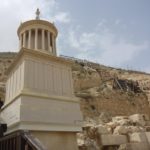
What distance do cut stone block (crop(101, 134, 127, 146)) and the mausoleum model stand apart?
429cm

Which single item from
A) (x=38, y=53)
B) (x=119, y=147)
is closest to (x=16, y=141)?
(x=38, y=53)

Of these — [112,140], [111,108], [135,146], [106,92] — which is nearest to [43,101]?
[112,140]

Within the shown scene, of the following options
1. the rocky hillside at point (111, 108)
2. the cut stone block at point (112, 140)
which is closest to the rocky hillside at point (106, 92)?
the rocky hillside at point (111, 108)

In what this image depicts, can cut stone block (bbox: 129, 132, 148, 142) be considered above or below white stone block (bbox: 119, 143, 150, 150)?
above

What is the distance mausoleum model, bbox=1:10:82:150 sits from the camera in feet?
25.2

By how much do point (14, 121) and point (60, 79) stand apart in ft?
8.25

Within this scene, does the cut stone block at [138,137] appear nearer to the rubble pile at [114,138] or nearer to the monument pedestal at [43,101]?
the rubble pile at [114,138]

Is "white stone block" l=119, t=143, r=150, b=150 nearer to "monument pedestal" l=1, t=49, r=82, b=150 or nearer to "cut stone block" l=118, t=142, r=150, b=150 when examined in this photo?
"cut stone block" l=118, t=142, r=150, b=150

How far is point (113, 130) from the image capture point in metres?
14.2

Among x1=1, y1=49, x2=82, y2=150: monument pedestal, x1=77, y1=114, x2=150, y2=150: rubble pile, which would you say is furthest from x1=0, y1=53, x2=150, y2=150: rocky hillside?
x1=1, y1=49, x2=82, y2=150: monument pedestal

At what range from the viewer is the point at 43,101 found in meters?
8.13

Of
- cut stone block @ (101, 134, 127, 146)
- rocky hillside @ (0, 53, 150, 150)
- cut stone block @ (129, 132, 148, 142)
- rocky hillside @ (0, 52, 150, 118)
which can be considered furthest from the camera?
rocky hillside @ (0, 52, 150, 118)

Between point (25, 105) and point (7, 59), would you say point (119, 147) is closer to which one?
point (25, 105)

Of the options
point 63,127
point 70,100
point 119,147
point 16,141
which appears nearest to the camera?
point 16,141
